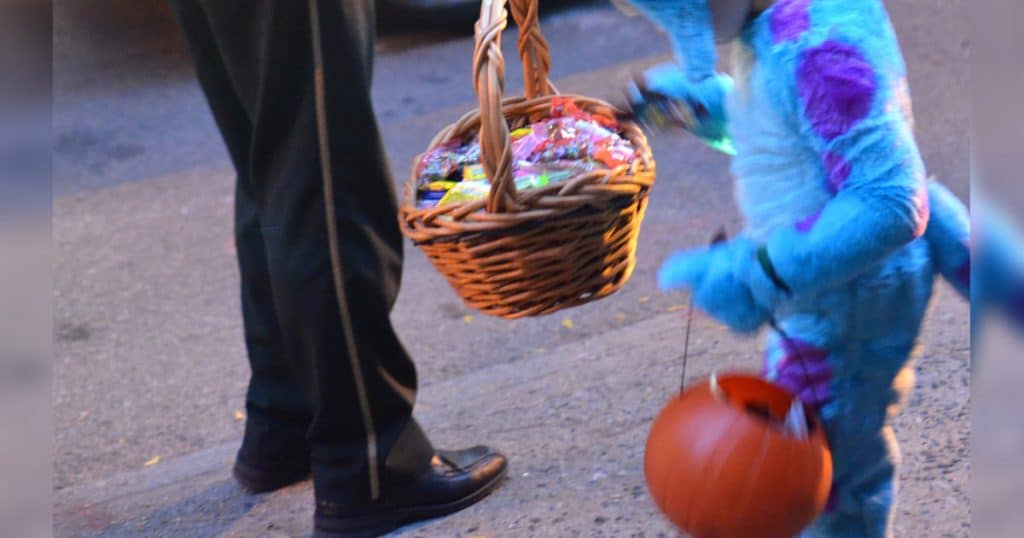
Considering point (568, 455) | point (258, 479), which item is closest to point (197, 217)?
point (258, 479)

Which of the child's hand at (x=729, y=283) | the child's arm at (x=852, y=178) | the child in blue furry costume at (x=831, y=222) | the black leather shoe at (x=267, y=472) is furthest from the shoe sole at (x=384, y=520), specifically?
the child's arm at (x=852, y=178)

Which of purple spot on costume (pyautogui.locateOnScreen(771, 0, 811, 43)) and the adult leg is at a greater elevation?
purple spot on costume (pyautogui.locateOnScreen(771, 0, 811, 43))

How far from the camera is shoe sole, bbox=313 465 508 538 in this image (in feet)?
9.04

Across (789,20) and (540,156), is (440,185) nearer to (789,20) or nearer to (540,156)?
(540,156)

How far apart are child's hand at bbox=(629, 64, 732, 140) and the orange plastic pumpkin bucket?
574 mm

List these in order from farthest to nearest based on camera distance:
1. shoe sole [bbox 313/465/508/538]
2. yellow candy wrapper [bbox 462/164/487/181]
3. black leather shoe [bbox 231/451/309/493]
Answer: black leather shoe [bbox 231/451/309/493], shoe sole [bbox 313/465/508/538], yellow candy wrapper [bbox 462/164/487/181]

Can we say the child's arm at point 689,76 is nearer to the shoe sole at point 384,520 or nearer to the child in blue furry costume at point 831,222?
the child in blue furry costume at point 831,222

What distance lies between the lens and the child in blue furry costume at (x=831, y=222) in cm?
188

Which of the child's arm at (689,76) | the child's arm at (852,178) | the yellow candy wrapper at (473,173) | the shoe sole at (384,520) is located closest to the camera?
the child's arm at (852,178)

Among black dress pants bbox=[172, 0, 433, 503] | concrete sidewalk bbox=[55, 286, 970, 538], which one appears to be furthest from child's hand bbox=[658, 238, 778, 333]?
concrete sidewalk bbox=[55, 286, 970, 538]

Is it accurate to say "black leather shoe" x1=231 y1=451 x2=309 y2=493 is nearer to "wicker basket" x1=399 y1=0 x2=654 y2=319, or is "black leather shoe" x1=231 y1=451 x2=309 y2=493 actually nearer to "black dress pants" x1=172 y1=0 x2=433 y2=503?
"black dress pants" x1=172 y1=0 x2=433 y2=503

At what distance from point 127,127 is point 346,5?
4.44 m

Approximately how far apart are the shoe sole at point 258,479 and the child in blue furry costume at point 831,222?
55.8 inches

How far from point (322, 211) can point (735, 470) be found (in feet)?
3.63
